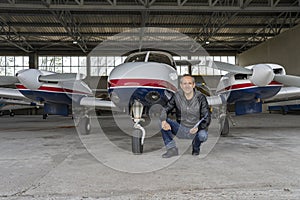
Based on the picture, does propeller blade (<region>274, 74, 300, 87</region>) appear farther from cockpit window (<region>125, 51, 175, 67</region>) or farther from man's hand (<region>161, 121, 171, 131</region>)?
man's hand (<region>161, 121, 171, 131</region>)

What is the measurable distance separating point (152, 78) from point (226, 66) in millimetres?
2715

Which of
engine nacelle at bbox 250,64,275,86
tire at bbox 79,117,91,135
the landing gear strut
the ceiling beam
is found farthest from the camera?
the ceiling beam

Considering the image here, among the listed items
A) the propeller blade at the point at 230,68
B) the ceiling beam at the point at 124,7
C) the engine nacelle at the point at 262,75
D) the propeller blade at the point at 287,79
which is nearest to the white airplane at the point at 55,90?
the propeller blade at the point at 230,68

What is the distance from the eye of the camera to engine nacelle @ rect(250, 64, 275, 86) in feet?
23.0

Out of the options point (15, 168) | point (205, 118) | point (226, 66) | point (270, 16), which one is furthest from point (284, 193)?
point (270, 16)

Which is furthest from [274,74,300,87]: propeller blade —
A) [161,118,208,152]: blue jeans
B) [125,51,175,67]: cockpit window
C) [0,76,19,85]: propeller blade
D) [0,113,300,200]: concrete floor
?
[0,76,19,85]: propeller blade

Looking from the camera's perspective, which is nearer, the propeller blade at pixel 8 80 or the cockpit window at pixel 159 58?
the cockpit window at pixel 159 58

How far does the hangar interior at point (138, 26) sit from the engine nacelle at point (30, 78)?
7.85 meters

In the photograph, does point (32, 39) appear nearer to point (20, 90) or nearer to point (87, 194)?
point (20, 90)

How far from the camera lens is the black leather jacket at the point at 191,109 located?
15.1 feet

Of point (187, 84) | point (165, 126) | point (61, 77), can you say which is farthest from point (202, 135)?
point (61, 77)

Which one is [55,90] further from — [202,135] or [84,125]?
[202,135]

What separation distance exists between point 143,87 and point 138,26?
18.2 metres

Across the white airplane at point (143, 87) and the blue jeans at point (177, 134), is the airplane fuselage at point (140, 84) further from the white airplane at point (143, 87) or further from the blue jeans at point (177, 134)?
the blue jeans at point (177, 134)
